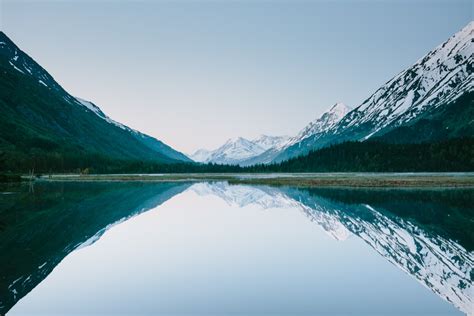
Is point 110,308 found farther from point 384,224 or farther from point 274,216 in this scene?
point 274,216

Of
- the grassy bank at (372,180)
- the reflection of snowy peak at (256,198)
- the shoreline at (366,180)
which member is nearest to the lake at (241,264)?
the reflection of snowy peak at (256,198)

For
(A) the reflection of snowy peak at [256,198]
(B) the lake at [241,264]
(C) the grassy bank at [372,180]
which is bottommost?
(B) the lake at [241,264]

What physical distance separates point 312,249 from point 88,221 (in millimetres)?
19596

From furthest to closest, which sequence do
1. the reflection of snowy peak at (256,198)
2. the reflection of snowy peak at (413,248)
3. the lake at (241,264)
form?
the reflection of snowy peak at (256,198)
the reflection of snowy peak at (413,248)
the lake at (241,264)

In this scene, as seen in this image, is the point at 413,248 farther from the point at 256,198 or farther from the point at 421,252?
the point at 256,198

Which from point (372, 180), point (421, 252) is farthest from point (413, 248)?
point (372, 180)

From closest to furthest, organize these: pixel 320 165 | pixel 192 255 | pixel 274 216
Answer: pixel 192 255
pixel 274 216
pixel 320 165

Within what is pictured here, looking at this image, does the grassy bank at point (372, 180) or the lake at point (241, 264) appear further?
the grassy bank at point (372, 180)

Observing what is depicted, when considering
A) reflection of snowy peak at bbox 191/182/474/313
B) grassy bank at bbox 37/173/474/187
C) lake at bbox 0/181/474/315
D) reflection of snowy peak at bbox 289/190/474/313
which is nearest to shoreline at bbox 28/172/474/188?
grassy bank at bbox 37/173/474/187

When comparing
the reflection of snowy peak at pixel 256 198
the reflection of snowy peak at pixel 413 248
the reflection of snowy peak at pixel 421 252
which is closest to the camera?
the reflection of snowy peak at pixel 421 252

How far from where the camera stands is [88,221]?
3619 centimetres

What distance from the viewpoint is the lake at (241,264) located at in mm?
14898

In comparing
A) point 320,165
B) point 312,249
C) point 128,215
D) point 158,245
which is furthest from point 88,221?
point 320,165

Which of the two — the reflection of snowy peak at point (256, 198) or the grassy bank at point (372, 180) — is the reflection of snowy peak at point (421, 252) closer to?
the reflection of snowy peak at point (256, 198)
